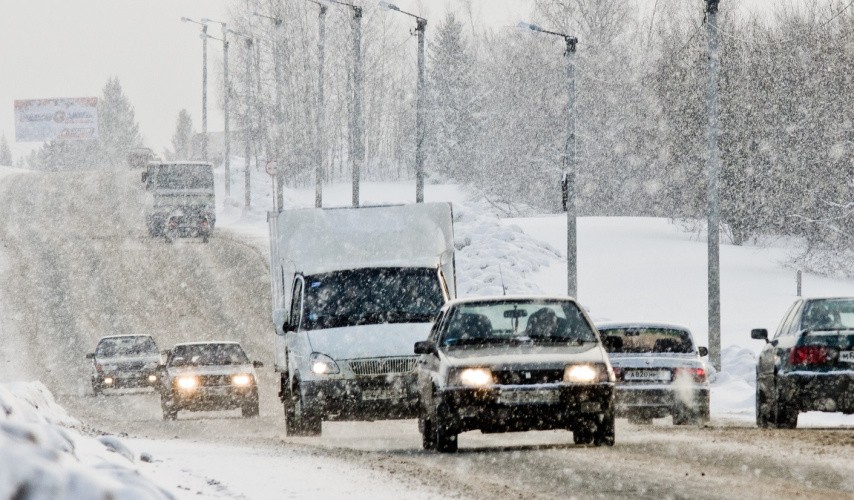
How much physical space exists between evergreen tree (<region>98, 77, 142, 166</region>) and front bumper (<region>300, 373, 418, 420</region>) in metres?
161

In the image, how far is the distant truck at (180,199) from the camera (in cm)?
5428

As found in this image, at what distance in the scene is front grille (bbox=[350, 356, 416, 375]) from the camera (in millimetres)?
16422

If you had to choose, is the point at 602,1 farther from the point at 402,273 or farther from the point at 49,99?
the point at 49,99

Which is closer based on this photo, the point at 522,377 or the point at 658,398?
the point at 522,377

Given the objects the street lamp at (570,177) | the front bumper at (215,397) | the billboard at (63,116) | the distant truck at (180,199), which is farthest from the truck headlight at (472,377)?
the billboard at (63,116)

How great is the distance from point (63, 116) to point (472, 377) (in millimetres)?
137439

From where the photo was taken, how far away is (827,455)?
39.8ft

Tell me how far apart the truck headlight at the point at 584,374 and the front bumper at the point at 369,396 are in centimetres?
359

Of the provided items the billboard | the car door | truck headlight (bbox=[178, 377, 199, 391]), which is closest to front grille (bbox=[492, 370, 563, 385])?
the car door

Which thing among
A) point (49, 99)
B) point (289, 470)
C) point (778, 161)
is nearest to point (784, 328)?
point (289, 470)

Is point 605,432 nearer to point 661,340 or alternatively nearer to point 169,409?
point 661,340

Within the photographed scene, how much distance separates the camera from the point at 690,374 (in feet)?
62.3

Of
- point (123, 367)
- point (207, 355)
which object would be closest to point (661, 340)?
point (207, 355)

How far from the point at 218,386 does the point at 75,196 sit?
2251 inches
